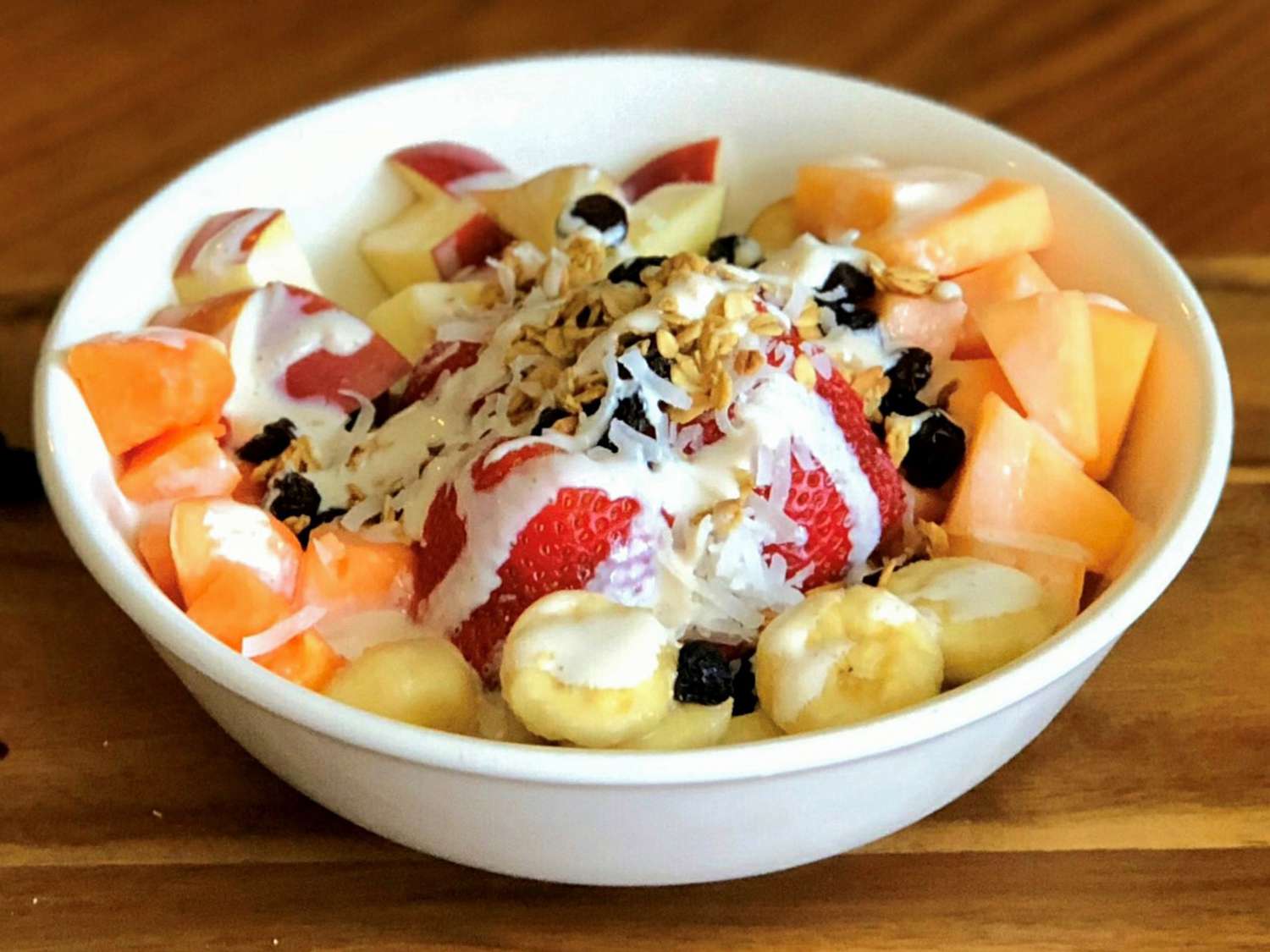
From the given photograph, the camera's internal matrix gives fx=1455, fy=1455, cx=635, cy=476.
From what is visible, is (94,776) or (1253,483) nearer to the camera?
(94,776)

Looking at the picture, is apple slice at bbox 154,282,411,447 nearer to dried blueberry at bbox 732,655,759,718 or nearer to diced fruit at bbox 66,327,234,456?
diced fruit at bbox 66,327,234,456

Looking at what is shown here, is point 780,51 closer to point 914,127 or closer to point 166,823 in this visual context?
point 914,127

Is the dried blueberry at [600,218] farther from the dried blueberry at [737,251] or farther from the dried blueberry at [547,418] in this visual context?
the dried blueberry at [547,418]

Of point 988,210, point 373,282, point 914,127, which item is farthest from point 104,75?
point 988,210

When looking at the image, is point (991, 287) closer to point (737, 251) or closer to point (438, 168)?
point (737, 251)

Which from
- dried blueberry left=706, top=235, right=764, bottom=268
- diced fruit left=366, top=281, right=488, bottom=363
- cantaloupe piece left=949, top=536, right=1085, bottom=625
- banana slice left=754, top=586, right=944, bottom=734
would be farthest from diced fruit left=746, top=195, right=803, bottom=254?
banana slice left=754, top=586, right=944, bottom=734

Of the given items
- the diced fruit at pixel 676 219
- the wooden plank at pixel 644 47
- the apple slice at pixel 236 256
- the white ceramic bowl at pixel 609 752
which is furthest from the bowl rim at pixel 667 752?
the wooden plank at pixel 644 47

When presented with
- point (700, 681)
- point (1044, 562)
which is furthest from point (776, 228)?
point (700, 681)
